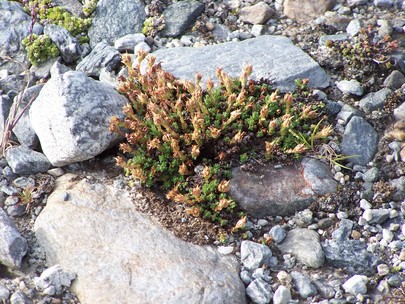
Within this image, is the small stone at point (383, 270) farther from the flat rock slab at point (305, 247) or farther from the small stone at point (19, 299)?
the small stone at point (19, 299)

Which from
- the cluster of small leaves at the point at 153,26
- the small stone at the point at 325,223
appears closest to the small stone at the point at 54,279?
the small stone at the point at 325,223

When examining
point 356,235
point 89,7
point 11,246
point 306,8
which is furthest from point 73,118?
point 306,8

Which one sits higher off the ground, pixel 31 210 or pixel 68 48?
pixel 68 48

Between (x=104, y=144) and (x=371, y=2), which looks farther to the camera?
(x=371, y=2)

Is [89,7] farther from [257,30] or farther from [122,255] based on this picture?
[122,255]

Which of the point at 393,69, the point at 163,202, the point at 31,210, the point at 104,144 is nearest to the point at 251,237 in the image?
the point at 163,202

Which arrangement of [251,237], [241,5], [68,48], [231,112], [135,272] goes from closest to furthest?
[135,272] < [251,237] < [231,112] < [68,48] < [241,5]

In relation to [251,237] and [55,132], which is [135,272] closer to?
[251,237]

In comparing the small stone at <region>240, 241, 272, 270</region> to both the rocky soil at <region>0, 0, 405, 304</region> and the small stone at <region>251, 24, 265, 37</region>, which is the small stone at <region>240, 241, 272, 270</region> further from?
the small stone at <region>251, 24, 265, 37</region>

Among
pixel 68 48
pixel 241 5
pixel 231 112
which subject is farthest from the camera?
pixel 241 5
